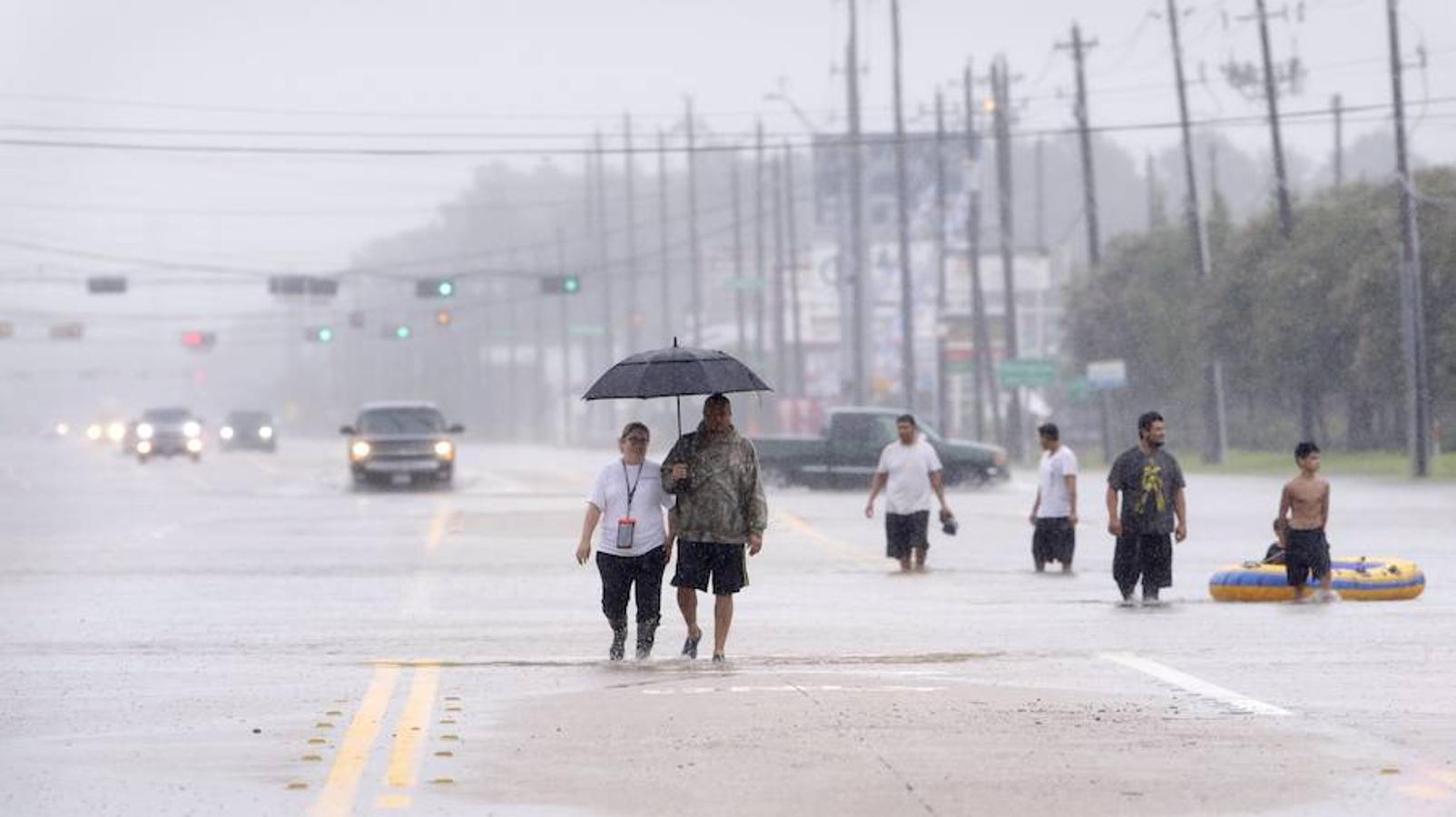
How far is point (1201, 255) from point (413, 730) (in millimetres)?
59293

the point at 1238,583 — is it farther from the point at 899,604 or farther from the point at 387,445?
the point at 387,445

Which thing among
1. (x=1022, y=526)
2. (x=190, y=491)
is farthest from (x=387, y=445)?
(x=1022, y=526)

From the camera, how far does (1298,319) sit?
226 ft

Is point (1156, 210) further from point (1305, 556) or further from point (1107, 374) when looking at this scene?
point (1305, 556)

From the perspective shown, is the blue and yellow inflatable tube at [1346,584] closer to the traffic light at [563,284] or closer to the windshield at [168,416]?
the traffic light at [563,284]

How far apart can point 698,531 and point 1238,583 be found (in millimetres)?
7624

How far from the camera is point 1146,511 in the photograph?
2323 cm

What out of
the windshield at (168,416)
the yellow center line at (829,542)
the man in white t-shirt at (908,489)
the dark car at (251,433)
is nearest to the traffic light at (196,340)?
the dark car at (251,433)

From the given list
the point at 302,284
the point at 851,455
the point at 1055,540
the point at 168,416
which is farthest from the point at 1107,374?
the point at 1055,540

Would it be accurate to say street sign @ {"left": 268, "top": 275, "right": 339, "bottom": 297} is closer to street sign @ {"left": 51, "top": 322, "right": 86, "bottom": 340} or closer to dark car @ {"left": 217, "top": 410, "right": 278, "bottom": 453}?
dark car @ {"left": 217, "top": 410, "right": 278, "bottom": 453}

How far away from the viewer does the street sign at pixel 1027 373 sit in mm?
78188

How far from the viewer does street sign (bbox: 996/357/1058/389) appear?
78188 mm

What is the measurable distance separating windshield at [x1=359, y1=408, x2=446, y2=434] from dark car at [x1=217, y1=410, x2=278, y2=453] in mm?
43925

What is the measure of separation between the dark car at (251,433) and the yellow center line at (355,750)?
83.9 m
